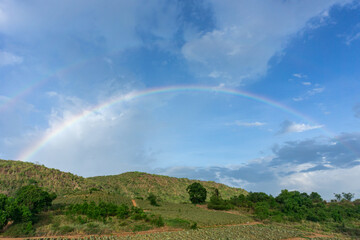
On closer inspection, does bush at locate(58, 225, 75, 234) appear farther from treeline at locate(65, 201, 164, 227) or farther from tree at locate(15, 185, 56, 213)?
tree at locate(15, 185, 56, 213)

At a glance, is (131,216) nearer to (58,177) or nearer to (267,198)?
(58,177)

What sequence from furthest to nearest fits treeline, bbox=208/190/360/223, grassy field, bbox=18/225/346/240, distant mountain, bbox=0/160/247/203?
distant mountain, bbox=0/160/247/203 → treeline, bbox=208/190/360/223 → grassy field, bbox=18/225/346/240

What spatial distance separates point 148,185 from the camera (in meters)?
88.2

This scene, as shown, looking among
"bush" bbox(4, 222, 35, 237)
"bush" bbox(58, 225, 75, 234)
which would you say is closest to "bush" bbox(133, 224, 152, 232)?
"bush" bbox(58, 225, 75, 234)

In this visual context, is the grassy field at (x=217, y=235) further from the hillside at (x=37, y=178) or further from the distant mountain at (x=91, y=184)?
the hillside at (x=37, y=178)

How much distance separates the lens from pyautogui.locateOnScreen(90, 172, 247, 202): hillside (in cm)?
7781

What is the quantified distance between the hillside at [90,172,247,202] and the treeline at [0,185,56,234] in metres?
43.3

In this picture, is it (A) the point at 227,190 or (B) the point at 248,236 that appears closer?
(B) the point at 248,236

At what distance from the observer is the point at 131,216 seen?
3509cm

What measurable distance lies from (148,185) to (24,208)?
63.8 metres

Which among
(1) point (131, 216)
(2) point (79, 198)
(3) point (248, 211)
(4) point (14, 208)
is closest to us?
(4) point (14, 208)

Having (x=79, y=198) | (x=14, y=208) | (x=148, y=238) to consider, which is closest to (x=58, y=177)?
(x=79, y=198)

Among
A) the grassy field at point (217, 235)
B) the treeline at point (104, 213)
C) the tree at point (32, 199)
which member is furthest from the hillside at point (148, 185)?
the grassy field at point (217, 235)

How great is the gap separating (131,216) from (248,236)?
58.3 ft
